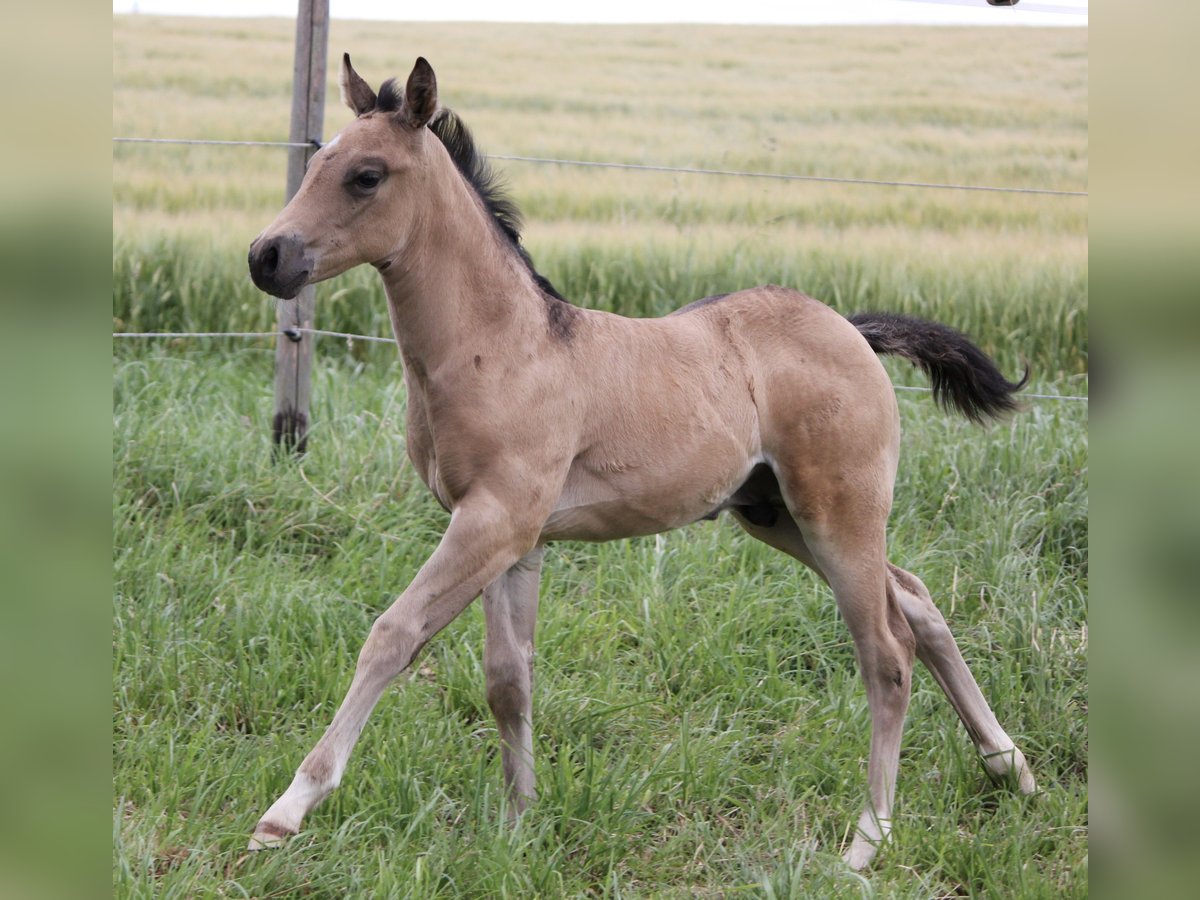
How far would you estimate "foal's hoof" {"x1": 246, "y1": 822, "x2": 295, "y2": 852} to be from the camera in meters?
2.91

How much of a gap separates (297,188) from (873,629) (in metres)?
3.57

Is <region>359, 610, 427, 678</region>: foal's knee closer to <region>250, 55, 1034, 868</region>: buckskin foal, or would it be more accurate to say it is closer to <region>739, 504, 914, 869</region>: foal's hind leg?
<region>250, 55, 1034, 868</region>: buckskin foal

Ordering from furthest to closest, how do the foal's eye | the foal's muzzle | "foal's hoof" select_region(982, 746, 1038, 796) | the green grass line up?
1. "foal's hoof" select_region(982, 746, 1038, 796)
2. the green grass
3. the foal's eye
4. the foal's muzzle

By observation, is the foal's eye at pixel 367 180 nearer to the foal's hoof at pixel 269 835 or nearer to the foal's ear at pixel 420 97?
the foal's ear at pixel 420 97

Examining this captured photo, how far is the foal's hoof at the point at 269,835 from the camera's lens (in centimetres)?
291

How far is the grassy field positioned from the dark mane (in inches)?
57.2

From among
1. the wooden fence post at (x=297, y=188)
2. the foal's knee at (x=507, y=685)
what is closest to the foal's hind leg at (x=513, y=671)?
the foal's knee at (x=507, y=685)

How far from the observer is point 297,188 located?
5.79 m

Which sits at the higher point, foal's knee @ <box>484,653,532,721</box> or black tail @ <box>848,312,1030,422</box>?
black tail @ <box>848,312,1030,422</box>

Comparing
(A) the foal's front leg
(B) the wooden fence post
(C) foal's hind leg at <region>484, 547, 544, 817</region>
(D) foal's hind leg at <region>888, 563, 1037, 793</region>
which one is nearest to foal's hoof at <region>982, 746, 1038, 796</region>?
(D) foal's hind leg at <region>888, 563, 1037, 793</region>

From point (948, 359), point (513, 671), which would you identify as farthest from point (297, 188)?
point (948, 359)
